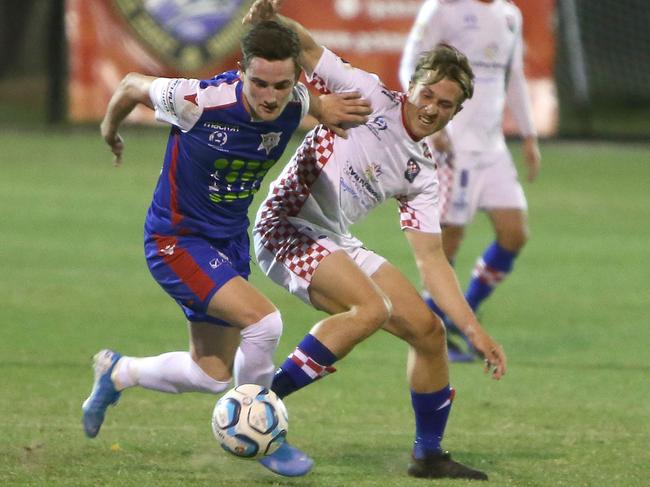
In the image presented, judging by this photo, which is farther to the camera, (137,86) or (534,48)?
(534,48)

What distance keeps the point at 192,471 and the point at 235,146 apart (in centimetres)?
136

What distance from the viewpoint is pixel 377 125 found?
6.10 metres

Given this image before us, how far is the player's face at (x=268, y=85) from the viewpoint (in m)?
5.39

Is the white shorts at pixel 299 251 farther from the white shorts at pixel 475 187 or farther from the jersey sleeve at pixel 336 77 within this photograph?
the white shorts at pixel 475 187

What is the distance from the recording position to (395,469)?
19.3ft

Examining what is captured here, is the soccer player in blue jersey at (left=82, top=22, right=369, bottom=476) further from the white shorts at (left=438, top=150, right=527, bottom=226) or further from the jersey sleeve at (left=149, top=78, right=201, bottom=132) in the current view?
the white shorts at (left=438, top=150, right=527, bottom=226)

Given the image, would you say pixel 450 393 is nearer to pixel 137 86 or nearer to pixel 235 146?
pixel 235 146

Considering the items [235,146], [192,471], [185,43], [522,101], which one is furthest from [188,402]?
[185,43]

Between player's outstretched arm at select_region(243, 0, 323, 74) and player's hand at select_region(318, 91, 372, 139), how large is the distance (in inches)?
8.8

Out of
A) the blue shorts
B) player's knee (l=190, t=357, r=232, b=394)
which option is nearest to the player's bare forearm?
the blue shorts

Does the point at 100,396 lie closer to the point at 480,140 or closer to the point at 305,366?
the point at 305,366

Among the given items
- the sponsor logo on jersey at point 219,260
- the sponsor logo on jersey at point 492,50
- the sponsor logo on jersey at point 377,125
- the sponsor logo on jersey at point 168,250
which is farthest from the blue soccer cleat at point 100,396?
the sponsor logo on jersey at point 492,50

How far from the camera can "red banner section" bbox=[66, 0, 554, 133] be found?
18547mm

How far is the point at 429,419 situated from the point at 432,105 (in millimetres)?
1347
